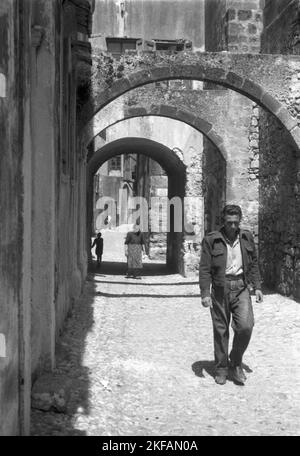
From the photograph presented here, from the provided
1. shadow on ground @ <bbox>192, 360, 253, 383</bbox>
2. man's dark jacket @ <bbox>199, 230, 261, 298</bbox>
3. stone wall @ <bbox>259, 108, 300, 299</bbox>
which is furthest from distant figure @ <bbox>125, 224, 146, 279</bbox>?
Result: man's dark jacket @ <bbox>199, 230, 261, 298</bbox>

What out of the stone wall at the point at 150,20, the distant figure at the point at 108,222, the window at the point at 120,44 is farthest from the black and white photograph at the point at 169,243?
the distant figure at the point at 108,222

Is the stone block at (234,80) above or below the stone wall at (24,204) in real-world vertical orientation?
above

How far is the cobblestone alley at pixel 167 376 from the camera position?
3986mm

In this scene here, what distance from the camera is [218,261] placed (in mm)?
5055

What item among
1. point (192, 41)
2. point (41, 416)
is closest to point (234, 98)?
point (192, 41)

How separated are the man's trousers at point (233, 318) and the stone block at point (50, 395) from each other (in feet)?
4.52

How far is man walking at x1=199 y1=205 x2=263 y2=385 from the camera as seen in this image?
5.00 metres

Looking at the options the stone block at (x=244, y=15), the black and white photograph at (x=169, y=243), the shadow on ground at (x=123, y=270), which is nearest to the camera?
the black and white photograph at (x=169, y=243)

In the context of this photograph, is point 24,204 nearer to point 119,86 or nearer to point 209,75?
point 119,86

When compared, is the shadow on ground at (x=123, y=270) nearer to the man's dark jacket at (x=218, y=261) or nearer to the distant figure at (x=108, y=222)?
the man's dark jacket at (x=218, y=261)

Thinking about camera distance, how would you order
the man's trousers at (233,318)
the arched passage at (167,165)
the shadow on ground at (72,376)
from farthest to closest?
1. the arched passage at (167,165)
2. the man's trousers at (233,318)
3. the shadow on ground at (72,376)

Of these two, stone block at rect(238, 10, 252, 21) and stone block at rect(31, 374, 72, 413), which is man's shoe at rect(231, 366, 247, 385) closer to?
stone block at rect(31, 374, 72, 413)

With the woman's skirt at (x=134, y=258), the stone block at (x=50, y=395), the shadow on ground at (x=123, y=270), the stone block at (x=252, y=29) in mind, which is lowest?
the shadow on ground at (x=123, y=270)

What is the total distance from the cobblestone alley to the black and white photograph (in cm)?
2
